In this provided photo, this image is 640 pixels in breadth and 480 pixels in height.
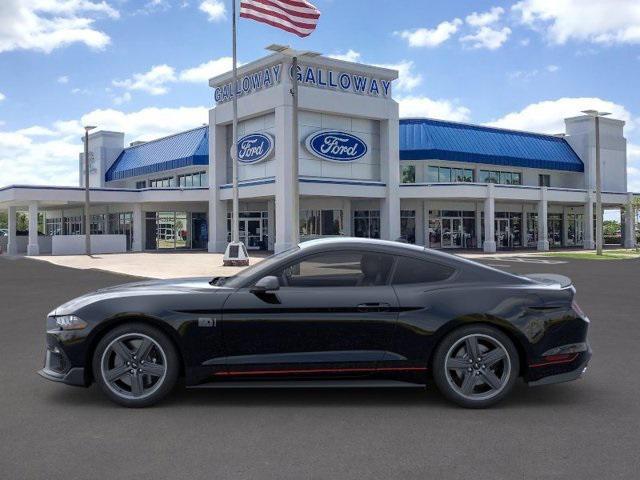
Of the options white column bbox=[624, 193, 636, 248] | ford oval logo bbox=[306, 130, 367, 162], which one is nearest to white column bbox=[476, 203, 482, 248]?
white column bbox=[624, 193, 636, 248]

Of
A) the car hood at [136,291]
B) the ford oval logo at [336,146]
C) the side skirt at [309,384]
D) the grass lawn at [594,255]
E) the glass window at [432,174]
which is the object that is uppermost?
the ford oval logo at [336,146]

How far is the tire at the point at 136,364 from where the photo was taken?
5125mm

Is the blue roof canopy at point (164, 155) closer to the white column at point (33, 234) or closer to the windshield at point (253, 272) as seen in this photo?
the white column at point (33, 234)

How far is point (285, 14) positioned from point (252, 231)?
2228 centimetres

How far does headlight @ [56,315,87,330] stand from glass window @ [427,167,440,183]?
38551 mm

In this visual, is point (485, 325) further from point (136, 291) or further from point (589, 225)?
point (589, 225)

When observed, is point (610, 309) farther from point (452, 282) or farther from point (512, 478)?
point (512, 478)

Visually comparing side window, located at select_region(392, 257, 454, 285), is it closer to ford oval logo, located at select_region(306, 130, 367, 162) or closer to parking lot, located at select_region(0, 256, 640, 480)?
parking lot, located at select_region(0, 256, 640, 480)

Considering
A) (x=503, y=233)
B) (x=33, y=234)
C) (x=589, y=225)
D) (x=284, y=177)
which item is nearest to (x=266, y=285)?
(x=284, y=177)

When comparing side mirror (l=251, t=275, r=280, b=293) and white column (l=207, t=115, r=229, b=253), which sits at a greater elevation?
white column (l=207, t=115, r=229, b=253)

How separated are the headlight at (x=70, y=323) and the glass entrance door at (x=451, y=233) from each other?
39283 mm

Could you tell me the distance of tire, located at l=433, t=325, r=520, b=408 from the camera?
5125mm

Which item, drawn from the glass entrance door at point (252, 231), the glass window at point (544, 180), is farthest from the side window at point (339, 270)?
the glass window at point (544, 180)

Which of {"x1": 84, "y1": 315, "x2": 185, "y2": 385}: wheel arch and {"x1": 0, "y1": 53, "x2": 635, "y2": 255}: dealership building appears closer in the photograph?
{"x1": 84, "y1": 315, "x2": 185, "y2": 385}: wheel arch
